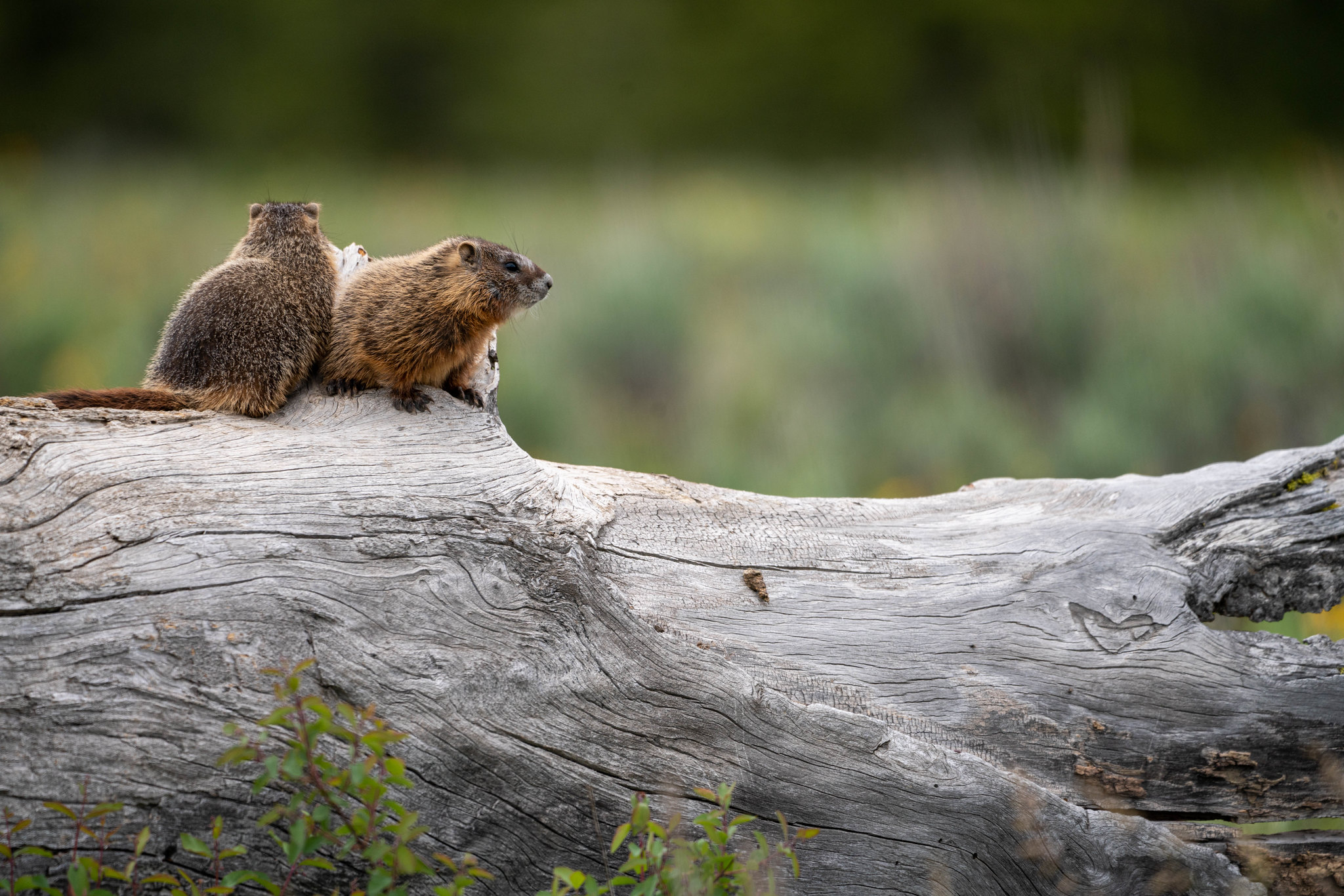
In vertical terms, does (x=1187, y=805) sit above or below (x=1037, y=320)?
below

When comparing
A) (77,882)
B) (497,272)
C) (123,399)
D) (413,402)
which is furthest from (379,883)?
(497,272)

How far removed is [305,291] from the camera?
2537 millimetres

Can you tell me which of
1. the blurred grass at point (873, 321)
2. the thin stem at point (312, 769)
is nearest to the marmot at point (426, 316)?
the thin stem at point (312, 769)

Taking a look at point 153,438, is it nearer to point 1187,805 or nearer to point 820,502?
point 820,502

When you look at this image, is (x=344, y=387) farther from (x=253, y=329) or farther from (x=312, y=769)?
(x=312, y=769)

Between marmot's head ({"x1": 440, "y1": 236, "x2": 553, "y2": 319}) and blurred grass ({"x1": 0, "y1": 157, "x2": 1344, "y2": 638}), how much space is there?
7.55 feet

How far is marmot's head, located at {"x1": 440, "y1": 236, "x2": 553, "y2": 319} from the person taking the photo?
2.65 m

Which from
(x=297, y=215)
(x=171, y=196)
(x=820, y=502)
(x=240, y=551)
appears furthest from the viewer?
(x=171, y=196)

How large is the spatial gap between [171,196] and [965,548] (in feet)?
30.2

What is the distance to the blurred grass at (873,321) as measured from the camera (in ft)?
18.8

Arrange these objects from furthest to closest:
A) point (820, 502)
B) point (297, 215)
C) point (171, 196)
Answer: point (171, 196) → point (297, 215) → point (820, 502)

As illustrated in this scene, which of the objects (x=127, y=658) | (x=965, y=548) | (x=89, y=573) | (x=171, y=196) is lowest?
(x=127, y=658)

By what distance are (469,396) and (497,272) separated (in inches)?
15.4

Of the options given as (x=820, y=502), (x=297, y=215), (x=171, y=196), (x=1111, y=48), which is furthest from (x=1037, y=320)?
(x=1111, y=48)
